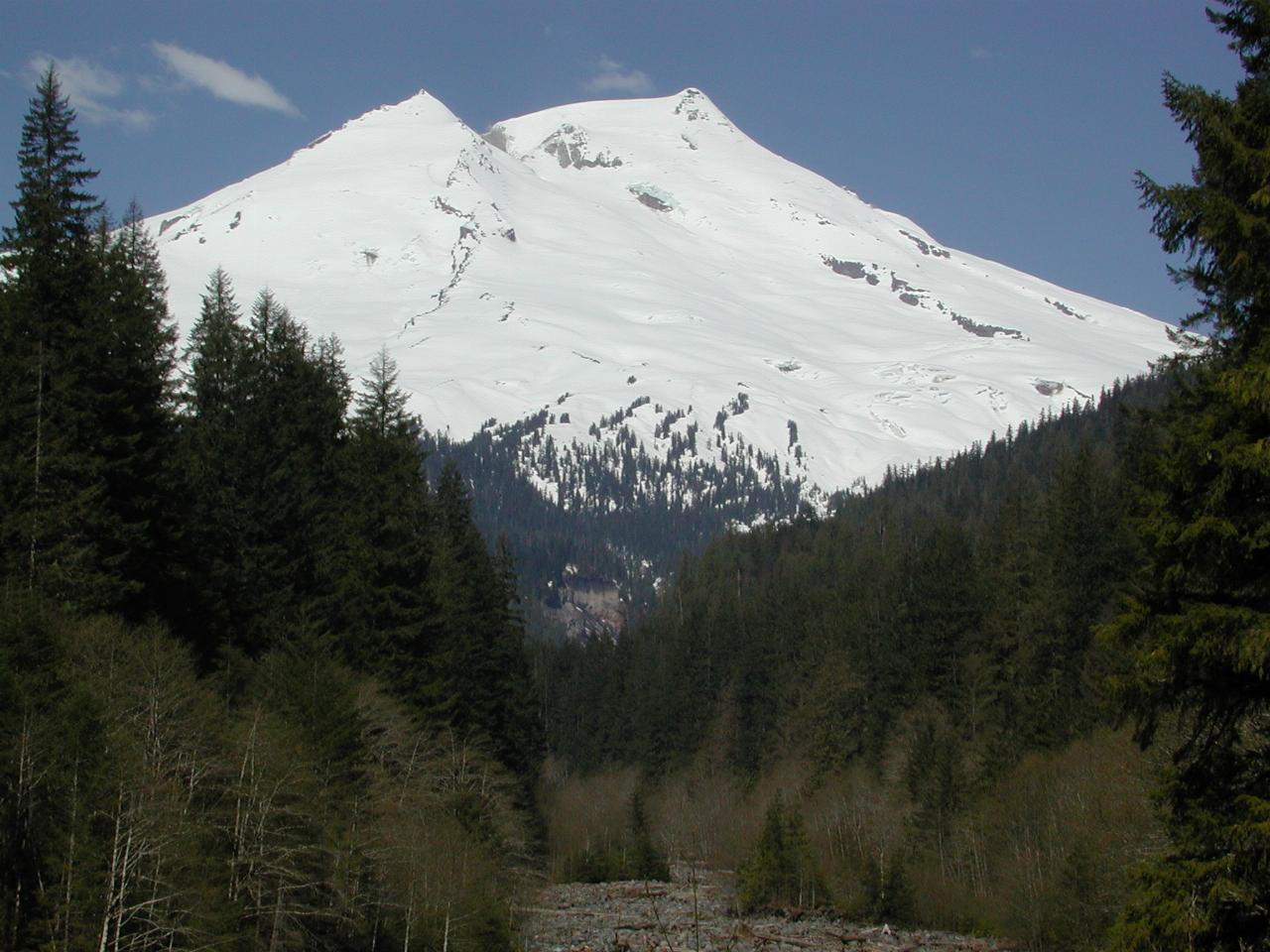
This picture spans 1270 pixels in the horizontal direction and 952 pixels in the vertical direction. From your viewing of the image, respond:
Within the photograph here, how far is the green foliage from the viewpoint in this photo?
58.8m

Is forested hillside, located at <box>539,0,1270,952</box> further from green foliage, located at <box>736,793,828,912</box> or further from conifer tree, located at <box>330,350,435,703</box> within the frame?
conifer tree, located at <box>330,350,435,703</box>

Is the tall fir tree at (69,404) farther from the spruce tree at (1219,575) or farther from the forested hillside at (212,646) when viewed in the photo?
the spruce tree at (1219,575)

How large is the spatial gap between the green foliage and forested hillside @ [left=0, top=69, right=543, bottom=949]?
14483mm

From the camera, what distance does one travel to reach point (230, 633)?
3766cm

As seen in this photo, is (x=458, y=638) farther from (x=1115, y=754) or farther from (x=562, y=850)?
(x=562, y=850)

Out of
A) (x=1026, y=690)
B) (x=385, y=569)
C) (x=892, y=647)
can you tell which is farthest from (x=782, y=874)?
(x=385, y=569)

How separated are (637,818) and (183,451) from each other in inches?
1687

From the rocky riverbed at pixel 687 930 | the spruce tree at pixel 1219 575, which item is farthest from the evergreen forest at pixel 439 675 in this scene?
the rocky riverbed at pixel 687 930

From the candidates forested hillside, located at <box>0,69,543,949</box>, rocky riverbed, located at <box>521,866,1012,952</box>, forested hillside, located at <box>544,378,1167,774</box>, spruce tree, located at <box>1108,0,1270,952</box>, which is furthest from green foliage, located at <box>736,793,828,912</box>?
spruce tree, located at <box>1108,0,1270,952</box>

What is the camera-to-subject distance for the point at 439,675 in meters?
43.2

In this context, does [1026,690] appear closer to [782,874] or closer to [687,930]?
[782,874]

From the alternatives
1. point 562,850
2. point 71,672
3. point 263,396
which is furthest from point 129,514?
point 562,850

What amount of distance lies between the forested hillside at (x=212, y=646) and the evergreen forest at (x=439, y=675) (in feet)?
0.38

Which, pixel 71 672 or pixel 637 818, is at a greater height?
pixel 71 672
